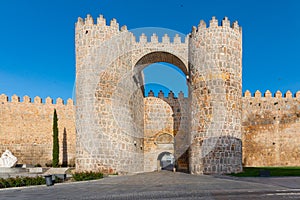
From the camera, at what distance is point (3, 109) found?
19.9 meters

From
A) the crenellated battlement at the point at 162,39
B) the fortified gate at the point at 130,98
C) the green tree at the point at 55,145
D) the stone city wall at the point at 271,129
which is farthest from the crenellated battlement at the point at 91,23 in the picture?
the stone city wall at the point at 271,129

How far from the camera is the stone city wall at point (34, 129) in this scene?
19.9 metres

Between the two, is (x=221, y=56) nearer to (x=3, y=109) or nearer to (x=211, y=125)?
(x=211, y=125)

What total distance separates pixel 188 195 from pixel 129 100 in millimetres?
9590

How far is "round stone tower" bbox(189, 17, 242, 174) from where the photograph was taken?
1419 centimetres

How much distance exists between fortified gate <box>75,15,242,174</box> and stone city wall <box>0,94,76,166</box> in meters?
6.62

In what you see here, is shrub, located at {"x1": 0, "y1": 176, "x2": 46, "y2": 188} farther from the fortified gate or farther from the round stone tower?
the round stone tower

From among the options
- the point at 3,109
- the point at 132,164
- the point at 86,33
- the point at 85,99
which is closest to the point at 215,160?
the point at 132,164

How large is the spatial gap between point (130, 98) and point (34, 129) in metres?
8.01

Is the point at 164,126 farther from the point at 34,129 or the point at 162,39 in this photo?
the point at 34,129

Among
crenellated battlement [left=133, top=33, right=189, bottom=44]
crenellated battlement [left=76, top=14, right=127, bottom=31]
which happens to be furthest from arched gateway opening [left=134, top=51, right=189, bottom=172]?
crenellated battlement [left=76, top=14, right=127, bottom=31]

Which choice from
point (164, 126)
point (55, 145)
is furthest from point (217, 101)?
point (55, 145)

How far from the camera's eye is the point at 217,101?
14352 millimetres

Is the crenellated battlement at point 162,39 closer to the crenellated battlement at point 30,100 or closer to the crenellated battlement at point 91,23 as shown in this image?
the crenellated battlement at point 91,23
